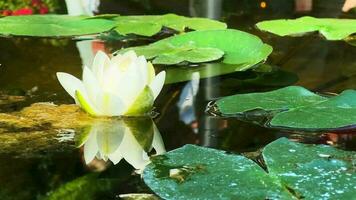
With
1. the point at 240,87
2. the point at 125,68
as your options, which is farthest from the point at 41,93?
the point at 240,87

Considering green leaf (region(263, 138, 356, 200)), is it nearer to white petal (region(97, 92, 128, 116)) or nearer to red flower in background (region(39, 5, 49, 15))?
white petal (region(97, 92, 128, 116))

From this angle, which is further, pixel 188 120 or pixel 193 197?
pixel 188 120

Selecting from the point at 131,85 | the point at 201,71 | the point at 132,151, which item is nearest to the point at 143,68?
the point at 131,85

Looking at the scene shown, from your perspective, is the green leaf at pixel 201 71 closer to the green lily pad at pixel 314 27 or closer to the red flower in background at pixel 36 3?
the green lily pad at pixel 314 27

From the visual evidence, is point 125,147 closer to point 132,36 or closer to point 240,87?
point 240,87

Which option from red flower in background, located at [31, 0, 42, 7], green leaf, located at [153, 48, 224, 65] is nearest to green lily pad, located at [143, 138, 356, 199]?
green leaf, located at [153, 48, 224, 65]

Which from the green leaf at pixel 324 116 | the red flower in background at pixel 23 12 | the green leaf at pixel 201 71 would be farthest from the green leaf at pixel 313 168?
the red flower in background at pixel 23 12
